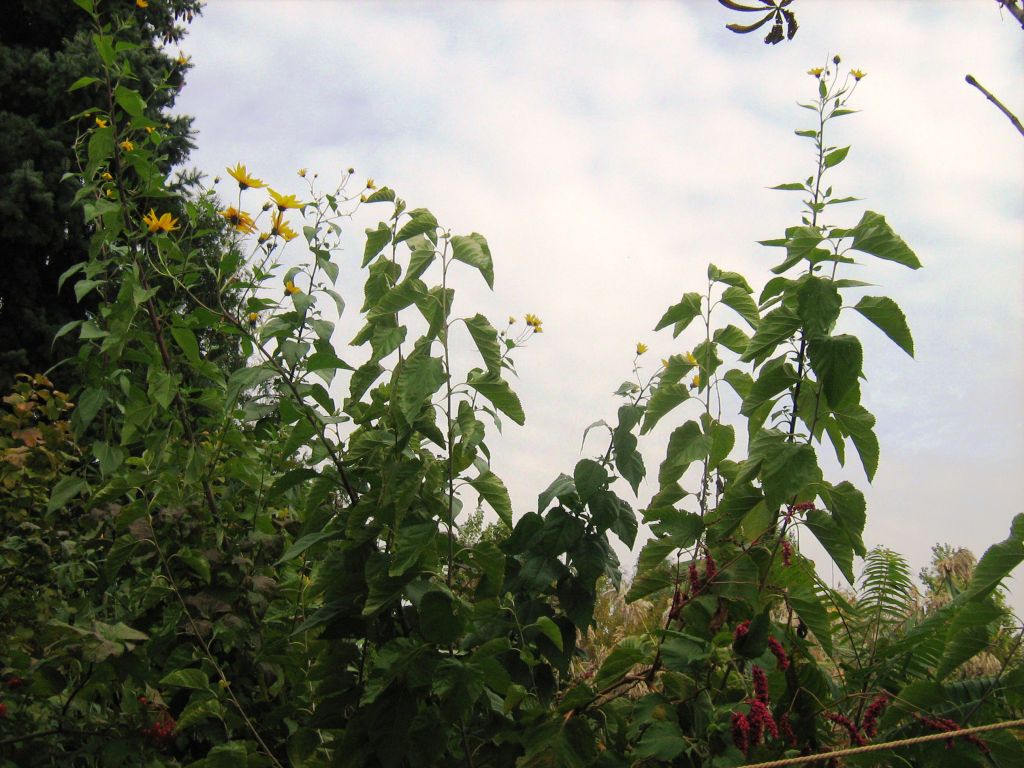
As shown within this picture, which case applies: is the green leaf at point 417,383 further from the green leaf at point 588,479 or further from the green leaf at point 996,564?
the green leaf at point 996,564

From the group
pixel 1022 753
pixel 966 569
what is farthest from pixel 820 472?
pixel 966 569

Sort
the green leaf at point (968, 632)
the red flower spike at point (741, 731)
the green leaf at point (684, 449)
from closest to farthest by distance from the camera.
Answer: the red flower spike at point (741, 731) < the green leaf at point (968, 632) < the green leaf at point (684, 449)

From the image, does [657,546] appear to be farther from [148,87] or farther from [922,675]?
[148,87]

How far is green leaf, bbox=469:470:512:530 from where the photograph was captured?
179cm

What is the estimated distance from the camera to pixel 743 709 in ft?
5.14

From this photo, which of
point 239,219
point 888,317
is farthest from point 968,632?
point 239,219

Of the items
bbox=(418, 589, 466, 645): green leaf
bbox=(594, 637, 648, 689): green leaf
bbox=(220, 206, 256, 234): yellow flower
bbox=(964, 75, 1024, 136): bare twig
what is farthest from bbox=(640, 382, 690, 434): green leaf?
bbox=(220, 206, 256, 234): yellow flower

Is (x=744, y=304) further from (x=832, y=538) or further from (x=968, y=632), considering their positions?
(x=968, y=632)

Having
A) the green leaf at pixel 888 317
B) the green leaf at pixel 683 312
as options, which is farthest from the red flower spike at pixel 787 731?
the green leaf at pixel 683 312

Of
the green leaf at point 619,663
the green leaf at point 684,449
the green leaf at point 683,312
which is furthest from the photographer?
the green leaf at point 683,312

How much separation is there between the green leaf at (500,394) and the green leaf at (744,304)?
0.58m

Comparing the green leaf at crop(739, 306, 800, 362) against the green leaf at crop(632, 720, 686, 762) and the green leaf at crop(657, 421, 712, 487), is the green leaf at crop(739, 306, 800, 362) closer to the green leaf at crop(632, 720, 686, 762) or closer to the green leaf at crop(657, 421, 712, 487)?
the green leaf at crop(657, 421, 712, 487)

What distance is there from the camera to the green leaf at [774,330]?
5.61 feet

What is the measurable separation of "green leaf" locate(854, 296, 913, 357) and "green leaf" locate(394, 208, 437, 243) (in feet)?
2.67
